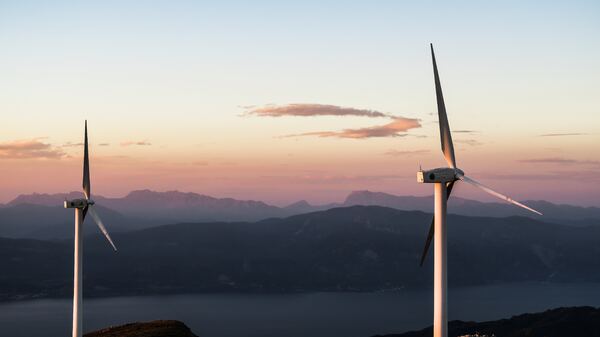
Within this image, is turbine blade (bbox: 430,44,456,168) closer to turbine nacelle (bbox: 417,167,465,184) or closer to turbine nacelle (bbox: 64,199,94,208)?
turbine nacelle (bbox: 417,167,465,184)

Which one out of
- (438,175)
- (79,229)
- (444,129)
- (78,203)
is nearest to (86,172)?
(78,203)

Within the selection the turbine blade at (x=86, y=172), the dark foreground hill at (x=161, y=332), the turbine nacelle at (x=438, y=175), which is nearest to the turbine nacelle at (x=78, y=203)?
the turbine blade at (x=86, y=172)

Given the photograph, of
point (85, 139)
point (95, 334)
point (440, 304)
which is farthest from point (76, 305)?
point (95, 334)

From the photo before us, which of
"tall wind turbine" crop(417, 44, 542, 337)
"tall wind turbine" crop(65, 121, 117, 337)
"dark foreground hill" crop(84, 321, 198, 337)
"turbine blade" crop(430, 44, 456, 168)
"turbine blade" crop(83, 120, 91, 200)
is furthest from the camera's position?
"dark foreground hill" crop(84, 321, 198, 337)

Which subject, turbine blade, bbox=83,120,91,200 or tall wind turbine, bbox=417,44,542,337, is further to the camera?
turbine blade, bbox=83,120,91,200

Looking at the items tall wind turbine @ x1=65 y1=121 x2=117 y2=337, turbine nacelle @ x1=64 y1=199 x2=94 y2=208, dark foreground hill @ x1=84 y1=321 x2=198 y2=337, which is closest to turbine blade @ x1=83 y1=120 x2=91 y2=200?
tall wind turbine @ x1=65 y1=121 x2=117 y2=337

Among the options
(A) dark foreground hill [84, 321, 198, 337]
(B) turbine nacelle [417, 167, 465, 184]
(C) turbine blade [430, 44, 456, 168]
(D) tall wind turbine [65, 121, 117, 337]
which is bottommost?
(A) dark foreground hill [84, 321, 198, 337]

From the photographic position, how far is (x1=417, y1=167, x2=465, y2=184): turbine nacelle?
214ft

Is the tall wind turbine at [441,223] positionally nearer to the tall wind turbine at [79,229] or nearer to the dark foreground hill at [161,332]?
the tall wind turbine at [79,229]

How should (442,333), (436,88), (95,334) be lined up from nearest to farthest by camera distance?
(442,333) < (436,88) < (95,334)

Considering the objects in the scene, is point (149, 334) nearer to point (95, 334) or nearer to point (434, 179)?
point (95, 334)

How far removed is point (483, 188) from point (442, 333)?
15.1 meters

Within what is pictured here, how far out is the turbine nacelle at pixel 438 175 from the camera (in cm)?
6512

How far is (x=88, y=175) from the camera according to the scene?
4198 inches
